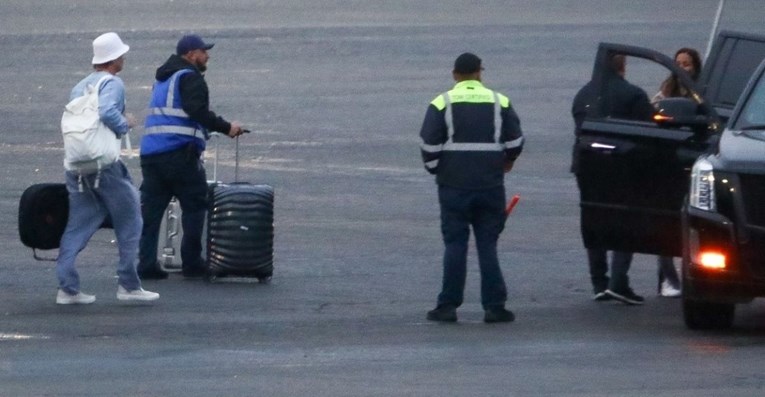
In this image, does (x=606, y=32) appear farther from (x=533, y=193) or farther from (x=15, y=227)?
(x=15, y=227)

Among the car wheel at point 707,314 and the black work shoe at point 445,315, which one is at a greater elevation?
the car wheel at point 707,314

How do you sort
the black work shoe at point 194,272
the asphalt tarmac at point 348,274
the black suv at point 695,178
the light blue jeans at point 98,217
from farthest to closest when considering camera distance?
the black work shoe at point 194,272, the light blue jeans at point 98,217, the black suv at point 695,178, the asphalt tarmac at point 348,274

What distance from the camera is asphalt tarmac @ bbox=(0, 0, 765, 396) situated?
9203 mm

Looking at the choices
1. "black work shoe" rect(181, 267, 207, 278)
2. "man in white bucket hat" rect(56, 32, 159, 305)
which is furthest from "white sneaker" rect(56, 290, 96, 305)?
"black work shoe" rect(181, 267, 207, 278)

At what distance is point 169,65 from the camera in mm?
12648

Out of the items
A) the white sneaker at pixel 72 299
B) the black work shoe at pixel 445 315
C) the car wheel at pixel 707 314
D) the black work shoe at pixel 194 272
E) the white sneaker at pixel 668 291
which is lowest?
the black work shoe at pixel 194 272

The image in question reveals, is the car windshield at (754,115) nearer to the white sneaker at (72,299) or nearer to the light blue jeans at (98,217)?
the light blue jeans at (98,217)

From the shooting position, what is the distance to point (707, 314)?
34.7ft

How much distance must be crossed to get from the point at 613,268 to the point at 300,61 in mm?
15034

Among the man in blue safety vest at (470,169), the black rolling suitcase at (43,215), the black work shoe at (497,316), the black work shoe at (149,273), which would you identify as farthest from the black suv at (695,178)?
the black rolling suitcase at (43,215)

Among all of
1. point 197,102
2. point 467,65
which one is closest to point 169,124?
point 197,102

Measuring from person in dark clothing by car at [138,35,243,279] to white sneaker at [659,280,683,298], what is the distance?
3.02 metres

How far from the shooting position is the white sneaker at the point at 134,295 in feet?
38.0

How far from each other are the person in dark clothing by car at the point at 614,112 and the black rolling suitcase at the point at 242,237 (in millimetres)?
2123
